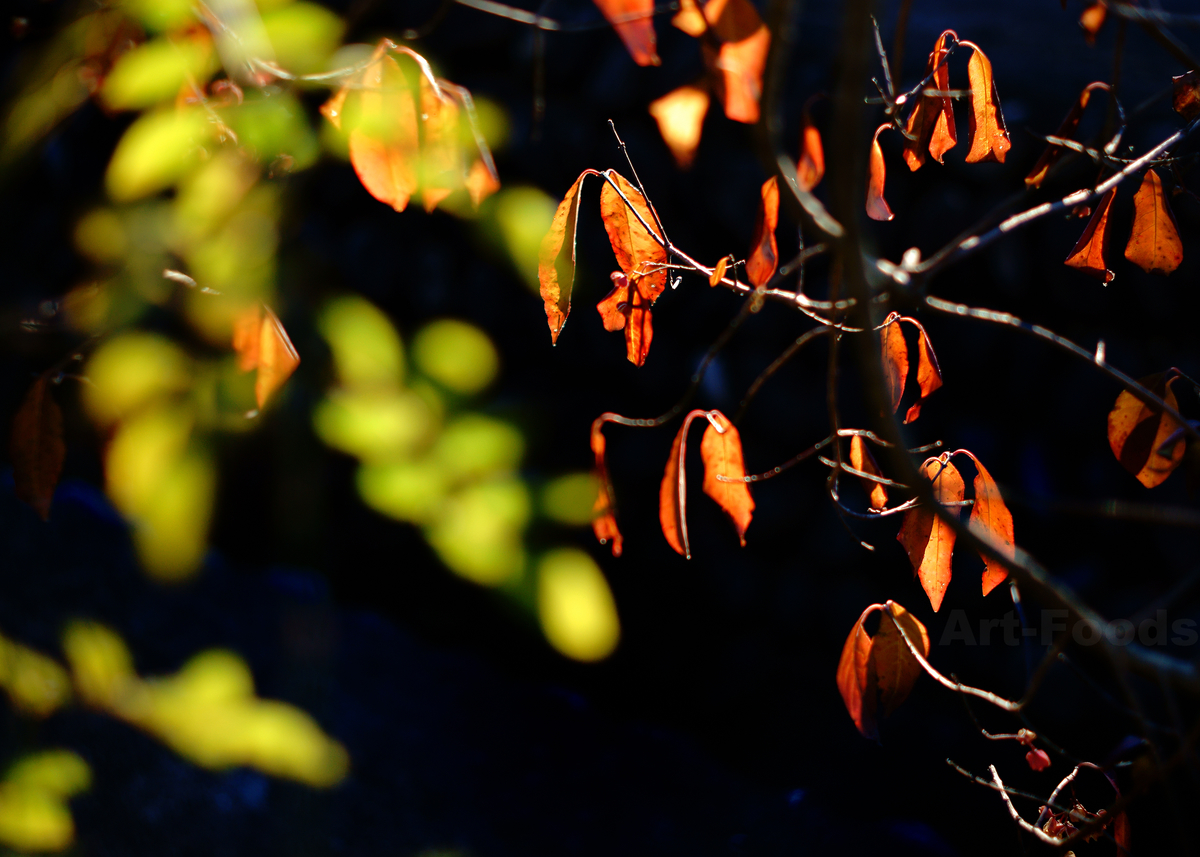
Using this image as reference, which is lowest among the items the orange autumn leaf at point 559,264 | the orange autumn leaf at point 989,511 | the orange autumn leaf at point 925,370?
the orange autumn leaf at point 989,511

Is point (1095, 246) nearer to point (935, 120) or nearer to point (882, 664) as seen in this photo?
point (935, 120)

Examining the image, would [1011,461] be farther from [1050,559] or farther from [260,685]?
[260,685]

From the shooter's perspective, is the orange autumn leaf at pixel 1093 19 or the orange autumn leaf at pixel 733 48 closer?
the orange autumn leaf at pixel 733 48

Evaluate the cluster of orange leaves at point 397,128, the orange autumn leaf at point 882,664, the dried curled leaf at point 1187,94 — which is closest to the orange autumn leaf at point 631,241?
the cluster of orange leaves at point 397,128

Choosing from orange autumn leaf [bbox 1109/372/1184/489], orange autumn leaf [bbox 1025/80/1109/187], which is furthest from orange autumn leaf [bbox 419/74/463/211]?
orange autumn leaf [bbox 1109/372/1184/489]

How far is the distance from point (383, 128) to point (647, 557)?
3.46 ft

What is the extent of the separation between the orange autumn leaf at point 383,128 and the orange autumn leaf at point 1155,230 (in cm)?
62

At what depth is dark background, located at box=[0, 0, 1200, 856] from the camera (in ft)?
3.95

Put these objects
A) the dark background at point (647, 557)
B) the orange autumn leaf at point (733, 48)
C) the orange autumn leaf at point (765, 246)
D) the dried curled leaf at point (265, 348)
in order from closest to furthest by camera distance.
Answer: the orange autumn leaf at point (733, 48) < the orange autumn leaf at point (765, 246) < the dried curled leaf at point (265, 348) < the dark background at point (647, 557)

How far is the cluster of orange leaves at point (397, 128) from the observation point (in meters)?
0.67

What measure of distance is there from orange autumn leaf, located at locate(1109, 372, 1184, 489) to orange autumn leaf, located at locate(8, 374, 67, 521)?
0.89 meters

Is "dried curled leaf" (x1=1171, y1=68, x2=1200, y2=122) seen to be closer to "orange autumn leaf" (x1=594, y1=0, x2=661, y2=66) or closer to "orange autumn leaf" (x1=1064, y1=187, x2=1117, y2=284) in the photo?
"orange autumn leaf" (x1=1064, y1=187, x2=1117, y2=284)

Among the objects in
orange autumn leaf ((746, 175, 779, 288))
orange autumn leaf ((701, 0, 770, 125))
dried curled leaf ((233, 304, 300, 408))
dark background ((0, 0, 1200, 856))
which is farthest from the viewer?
dark background ((0, 0, 1200, 856))

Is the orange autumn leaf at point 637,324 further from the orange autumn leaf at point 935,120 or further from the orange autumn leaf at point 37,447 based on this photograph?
the orange autumn leaf at point 37,447
